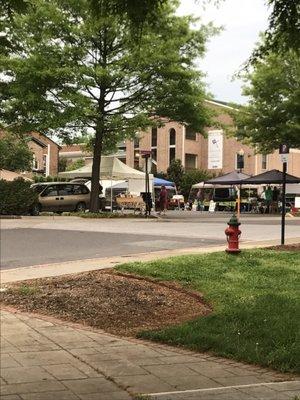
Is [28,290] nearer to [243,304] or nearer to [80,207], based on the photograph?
[243,304]

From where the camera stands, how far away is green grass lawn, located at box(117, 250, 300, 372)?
528 centimetres

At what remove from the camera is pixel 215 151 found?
200 feet

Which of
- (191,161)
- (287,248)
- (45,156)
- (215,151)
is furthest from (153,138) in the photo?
(287,248)

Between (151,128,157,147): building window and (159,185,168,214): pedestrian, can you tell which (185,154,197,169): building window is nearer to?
(151,128,157,147): building window

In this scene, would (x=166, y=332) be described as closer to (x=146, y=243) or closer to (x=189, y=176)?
(x=146, y=243)

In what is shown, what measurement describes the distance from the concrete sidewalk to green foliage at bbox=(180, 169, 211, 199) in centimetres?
5126

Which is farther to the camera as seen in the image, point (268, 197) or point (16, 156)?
point (16, 156)

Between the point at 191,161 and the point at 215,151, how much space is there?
13.0ft

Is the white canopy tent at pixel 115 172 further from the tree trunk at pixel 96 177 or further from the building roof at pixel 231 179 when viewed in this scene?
the building roof at pixel 231 179

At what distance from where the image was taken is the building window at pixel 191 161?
63.6m

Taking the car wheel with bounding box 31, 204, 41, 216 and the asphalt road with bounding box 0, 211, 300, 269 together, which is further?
the car wheel with bounding box 31, 204, 41, 216

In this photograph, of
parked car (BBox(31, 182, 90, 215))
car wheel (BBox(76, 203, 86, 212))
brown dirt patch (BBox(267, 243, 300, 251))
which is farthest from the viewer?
car wheel (BBox(76, 203, 86, 212))

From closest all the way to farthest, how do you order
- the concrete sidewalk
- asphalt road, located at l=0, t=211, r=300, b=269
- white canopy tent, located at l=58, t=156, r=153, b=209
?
the concrete sidewalk < asphalt road, located at l=0, t=211, r=300, b=269 < white canopy tent, located at l=58, t=156, r=153, b=209

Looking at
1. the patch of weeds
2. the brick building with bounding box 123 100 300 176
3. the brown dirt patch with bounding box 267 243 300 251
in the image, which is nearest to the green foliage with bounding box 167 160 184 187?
the brick building with bounding box 123 100 300 176
